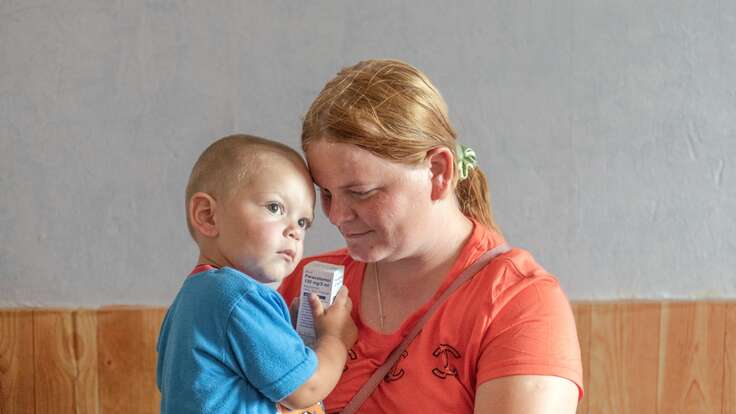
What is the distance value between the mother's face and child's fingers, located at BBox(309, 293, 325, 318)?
11cm

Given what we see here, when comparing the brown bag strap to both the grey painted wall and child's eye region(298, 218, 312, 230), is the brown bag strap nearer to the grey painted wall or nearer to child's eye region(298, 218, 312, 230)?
child's eye region(298, 218, 312, 230)

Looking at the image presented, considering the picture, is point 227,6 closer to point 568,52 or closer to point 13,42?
point 13,42

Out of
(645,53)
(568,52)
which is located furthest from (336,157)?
(645,53)

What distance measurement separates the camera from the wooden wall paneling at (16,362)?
209cm

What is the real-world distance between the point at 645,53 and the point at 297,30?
90 cm

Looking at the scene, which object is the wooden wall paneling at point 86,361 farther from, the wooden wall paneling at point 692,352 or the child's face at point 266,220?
the wooden wall paneling at point 692,352

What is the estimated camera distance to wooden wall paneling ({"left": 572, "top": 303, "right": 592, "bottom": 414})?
6.82ft

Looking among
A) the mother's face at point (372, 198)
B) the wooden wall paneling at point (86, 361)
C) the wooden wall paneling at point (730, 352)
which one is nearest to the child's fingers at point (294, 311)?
the mother's face at point (372, 198)

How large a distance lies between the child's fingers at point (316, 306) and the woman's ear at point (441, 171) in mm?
275

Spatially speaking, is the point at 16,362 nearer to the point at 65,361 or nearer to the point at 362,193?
the point at 65,361

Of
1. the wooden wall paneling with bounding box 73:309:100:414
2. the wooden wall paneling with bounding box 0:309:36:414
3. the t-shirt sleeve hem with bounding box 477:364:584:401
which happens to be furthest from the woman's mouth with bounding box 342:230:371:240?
the wooden wall paneling with bounding box 0:309:36:414

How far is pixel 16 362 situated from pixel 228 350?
1.23 meters

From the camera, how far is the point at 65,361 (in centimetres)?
212

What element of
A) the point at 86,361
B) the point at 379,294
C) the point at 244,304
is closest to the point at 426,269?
the point at 379,294
